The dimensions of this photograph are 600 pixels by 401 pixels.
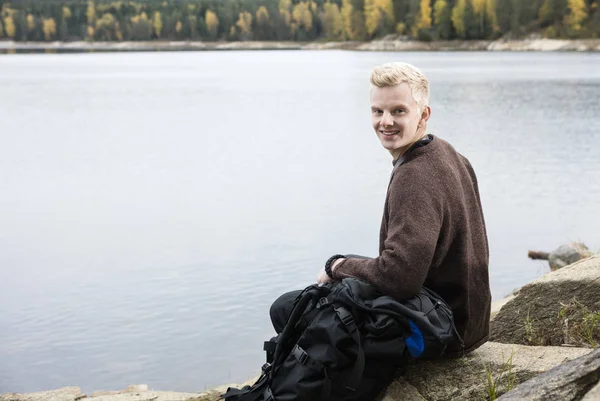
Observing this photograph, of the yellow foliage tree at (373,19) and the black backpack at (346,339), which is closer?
the black backpack at (346,339)

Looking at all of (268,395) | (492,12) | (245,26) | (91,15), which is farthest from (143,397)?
(91,15)

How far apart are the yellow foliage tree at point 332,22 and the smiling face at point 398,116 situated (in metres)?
139

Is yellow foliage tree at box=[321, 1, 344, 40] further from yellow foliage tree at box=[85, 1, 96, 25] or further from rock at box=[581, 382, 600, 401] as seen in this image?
rock at box=[581, 382, 600, 401]

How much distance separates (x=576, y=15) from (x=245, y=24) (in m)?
73.6

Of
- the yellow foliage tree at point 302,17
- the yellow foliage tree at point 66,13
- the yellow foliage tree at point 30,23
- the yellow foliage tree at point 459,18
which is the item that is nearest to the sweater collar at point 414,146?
the yellow foliage tree at point 459,18

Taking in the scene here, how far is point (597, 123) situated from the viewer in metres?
23.6

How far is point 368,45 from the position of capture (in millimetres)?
122938

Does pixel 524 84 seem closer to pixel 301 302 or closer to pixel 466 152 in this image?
pixel 466 152

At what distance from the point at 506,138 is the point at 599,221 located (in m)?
9.47

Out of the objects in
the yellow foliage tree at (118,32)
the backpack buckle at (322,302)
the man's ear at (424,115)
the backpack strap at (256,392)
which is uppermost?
the yellow foliage tree at (118,32)

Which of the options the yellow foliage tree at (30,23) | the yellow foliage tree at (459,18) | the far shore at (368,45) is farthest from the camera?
the yellow foliage tree at (30,23)

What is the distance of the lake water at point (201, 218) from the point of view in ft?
25.5

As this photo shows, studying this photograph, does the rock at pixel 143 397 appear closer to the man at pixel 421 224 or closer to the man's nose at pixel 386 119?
the man at pixel 421 224

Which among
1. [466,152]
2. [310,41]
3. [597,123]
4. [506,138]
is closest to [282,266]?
[466,152]
